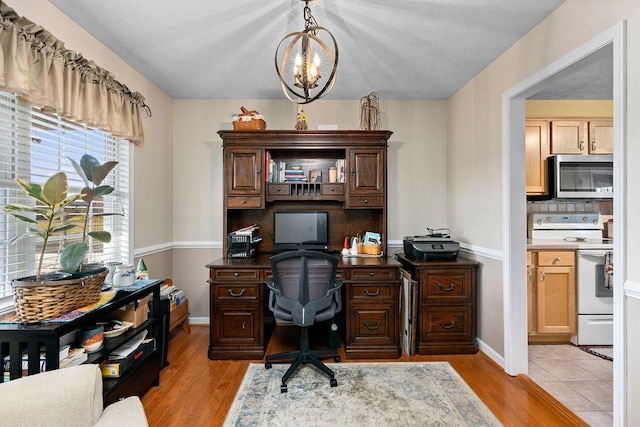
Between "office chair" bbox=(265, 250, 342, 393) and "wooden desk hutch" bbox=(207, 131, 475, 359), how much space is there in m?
0.38

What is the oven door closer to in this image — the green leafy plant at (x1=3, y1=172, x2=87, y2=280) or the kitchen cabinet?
the kitchen cabinet

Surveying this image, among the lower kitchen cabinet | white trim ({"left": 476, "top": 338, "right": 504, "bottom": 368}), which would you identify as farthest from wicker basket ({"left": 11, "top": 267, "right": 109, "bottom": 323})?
white trim ({"left": 476, "top": 338, "right": 504, "bottom": 368})

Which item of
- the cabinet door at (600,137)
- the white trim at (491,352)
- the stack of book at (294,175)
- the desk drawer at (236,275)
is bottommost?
the white trim at (491,352)

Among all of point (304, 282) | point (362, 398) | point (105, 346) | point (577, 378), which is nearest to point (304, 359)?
point (362, 398)

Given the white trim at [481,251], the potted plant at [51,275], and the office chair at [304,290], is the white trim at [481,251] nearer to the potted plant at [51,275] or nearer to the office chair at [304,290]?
the office chair at [304,290]

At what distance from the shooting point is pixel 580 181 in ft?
10.5

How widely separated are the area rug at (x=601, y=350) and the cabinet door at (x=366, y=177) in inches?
92.2

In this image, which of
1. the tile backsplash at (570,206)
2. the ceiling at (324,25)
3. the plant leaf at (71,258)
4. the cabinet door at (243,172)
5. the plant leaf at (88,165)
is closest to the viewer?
the plant leaf at (71,258)

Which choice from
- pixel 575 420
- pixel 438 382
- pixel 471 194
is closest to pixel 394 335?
pixel 438 382

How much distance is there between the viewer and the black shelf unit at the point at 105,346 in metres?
1.41

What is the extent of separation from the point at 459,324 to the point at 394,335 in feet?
2.09

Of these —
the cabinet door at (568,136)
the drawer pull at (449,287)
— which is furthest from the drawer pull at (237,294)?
the cabinet door at (568,136)

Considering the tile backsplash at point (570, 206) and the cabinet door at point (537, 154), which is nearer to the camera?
the cabinet door at point (537, 154)

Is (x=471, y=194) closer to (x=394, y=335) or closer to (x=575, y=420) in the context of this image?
(x=394, y=335)
